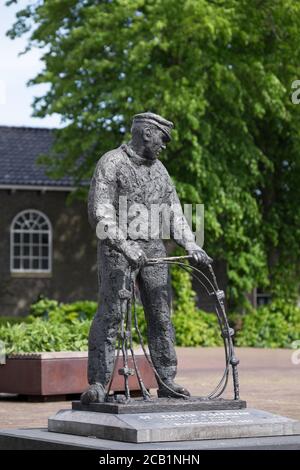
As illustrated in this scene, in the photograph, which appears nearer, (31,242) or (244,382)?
(244,382)

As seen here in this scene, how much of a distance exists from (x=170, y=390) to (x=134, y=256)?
1.03 metres

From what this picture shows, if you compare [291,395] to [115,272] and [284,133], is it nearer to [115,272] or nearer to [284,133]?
[115,272]

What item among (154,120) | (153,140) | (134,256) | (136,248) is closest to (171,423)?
(134,256)

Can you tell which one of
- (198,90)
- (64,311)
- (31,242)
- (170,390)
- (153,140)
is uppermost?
(198,90)

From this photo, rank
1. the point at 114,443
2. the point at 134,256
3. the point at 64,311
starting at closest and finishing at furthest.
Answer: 1. the point at 114,443
2. the point at 134,256
3. the point at 64,311

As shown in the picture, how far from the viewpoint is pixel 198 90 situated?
2447 cm

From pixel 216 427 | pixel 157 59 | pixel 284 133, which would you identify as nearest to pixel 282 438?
pixel 216 427

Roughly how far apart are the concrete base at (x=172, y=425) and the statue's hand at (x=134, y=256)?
1.08 meters

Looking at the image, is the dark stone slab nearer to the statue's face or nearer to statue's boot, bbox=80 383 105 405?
statue's boot, bbox=80 383 105 405

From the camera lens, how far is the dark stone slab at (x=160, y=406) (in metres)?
7.77

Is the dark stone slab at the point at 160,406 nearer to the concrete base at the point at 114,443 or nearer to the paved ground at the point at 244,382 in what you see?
the concrete base at the point at 114,443

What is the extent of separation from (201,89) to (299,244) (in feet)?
19.7

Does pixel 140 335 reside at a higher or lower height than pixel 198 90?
lower

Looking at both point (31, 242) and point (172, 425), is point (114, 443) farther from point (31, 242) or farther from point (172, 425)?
point (31, 242)
